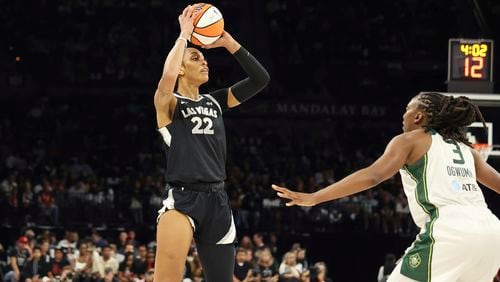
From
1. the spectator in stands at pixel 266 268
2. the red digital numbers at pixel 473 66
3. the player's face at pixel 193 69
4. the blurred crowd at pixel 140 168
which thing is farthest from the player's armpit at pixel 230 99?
the blurred crowd at pixel 140 168

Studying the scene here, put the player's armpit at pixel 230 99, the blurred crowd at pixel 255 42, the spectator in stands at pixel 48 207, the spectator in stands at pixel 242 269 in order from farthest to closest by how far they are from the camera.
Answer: the blurred crowd at pixel 255 42, the spectator in stands at pixel 48 207, the spectator in stands at pixel 242 269, the player's armpit at pixel 230 99

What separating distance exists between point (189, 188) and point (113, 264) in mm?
9171

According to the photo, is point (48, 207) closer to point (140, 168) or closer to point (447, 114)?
point (140, 168)

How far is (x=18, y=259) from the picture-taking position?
49.0 ft

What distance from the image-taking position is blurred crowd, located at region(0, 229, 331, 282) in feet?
46.4

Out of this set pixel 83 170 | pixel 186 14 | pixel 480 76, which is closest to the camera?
pixel 186 14


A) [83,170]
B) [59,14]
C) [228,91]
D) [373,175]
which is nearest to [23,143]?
[83,170]

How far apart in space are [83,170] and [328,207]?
5201mm

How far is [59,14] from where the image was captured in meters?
23.3

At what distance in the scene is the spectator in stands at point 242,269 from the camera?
13.9m

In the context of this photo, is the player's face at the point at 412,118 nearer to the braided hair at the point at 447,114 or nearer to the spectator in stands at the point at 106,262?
the braided hair at the point at 447,114

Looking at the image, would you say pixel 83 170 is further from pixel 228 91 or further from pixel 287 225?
pixel 228 91

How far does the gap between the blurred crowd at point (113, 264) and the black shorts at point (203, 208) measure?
316 inches

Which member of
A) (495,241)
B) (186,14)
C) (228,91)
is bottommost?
(495,241)
